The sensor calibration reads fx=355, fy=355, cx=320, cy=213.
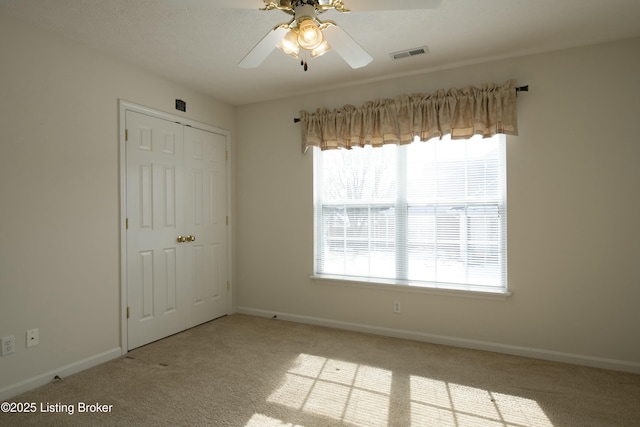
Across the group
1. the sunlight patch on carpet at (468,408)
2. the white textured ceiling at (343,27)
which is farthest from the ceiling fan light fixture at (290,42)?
the sunlight patch on carpet at (468,408)

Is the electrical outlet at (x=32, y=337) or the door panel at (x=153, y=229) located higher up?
the door panel at (x=153, y=229)

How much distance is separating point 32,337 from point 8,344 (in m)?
0.14

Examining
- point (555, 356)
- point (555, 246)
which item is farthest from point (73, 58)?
point (555, 356)

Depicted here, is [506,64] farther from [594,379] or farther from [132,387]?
[132,387]

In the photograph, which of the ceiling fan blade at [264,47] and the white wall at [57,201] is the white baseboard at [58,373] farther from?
the ceiling fan blade at [264,47]

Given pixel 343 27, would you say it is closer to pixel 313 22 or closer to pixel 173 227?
pixel 313 22

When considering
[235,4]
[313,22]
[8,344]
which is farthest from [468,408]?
[8,344]

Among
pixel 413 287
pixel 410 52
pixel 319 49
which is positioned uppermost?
pixel 410 52

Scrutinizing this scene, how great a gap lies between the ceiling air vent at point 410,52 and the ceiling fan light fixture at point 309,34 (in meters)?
1.46

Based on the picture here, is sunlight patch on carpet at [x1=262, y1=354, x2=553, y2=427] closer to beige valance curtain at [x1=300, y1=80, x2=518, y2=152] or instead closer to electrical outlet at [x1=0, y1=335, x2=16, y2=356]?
electrical outlet at [x1=0, y1=335, x2=16, y2=356]

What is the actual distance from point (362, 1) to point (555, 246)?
2449mm

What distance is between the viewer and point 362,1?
5.36 feet

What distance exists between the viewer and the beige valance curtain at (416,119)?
297cm

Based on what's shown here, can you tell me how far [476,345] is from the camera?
123 inches
